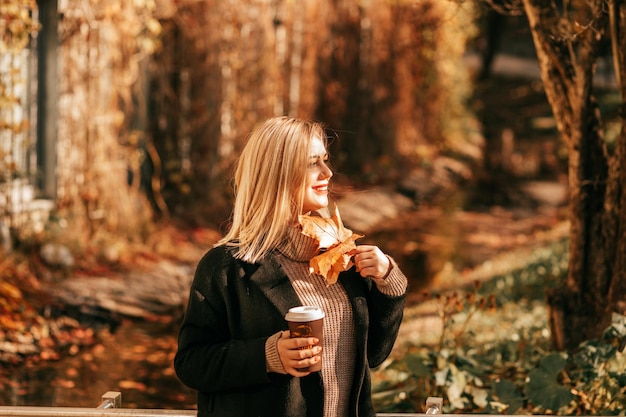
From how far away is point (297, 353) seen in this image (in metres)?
2.70

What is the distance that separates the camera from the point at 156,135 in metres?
12.9

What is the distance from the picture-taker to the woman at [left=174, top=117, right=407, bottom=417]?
9.41 feet

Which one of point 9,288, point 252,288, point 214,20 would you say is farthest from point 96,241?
point 252,288

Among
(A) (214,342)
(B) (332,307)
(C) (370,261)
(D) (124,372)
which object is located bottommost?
(D) (124,372)

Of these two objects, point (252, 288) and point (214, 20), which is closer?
point (252, 288)

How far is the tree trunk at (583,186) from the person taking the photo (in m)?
5.68

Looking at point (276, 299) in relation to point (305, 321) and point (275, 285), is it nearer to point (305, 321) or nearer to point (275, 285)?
point (275, 285)

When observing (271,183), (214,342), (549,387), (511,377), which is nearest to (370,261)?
(271,183)

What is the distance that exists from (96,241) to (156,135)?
2681 millimetres

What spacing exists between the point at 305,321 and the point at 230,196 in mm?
10615

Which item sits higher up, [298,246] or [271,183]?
[271,183]

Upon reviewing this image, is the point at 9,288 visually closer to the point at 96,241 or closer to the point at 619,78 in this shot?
the point at 96,241

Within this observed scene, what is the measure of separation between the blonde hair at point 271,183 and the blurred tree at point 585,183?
3.01 meters

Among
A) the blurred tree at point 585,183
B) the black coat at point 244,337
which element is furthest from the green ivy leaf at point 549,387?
the black coat at point 244,337
